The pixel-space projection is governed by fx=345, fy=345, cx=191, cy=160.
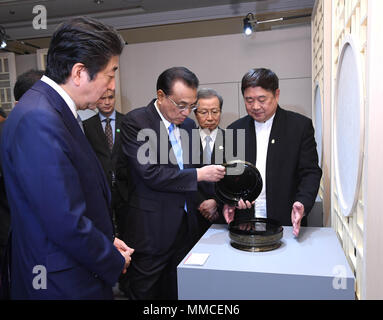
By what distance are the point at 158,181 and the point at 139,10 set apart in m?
3.40

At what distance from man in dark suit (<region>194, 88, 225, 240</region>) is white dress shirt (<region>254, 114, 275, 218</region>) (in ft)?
0.64

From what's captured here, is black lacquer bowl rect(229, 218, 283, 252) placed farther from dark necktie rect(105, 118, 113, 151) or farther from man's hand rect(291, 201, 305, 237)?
dark necktie rect(105, 118, 113, 151)

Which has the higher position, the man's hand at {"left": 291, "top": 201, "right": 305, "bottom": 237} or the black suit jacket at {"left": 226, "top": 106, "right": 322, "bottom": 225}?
the black suit jacket at {"left": 226, "top": 106, "right": 322, "bottom": 225}

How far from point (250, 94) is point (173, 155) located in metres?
0.47

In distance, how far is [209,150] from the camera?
2.26 m

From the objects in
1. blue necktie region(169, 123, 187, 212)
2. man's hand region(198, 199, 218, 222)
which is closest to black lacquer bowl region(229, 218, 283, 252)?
man's hand region(198, 199, 218, 222)

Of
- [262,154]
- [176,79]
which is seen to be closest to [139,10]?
[176,79]

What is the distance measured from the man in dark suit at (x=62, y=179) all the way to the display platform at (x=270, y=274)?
31 cm

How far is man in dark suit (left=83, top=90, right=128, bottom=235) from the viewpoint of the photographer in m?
2.35

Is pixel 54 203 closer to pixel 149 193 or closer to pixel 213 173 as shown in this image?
pixel 213 173

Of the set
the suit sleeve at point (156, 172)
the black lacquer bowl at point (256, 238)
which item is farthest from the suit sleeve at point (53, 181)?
the suit sleeve at point (156, 172)

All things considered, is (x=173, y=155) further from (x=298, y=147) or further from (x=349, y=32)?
(x=349, y=32)

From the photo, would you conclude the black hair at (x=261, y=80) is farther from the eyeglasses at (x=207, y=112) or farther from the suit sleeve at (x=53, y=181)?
the suit sleeve at (x=53, y=181)

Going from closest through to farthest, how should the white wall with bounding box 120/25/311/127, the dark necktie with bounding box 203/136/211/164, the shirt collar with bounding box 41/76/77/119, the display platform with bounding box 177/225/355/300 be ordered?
the shirt collar with bounding box 41/76/77/119 < the display platform with bounding box 177/225/355/300 < the dark necktie with bounding box 203/136/211/164 < the white wall with bounding box 120/25/311/127
